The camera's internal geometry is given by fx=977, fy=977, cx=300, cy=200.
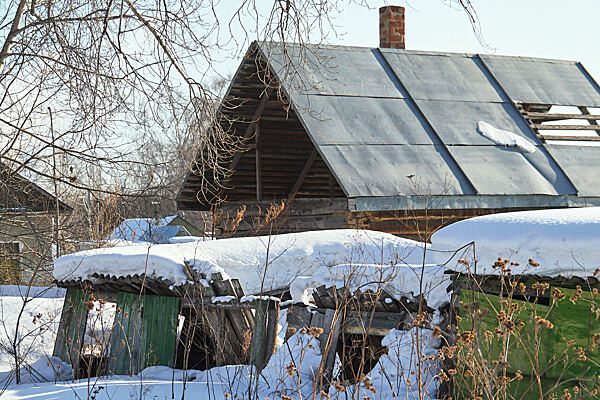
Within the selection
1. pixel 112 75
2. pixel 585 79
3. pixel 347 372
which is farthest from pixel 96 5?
pixel 585 79

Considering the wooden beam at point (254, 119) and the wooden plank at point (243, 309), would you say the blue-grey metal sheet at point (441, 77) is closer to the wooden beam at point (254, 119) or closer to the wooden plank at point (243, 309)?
the wooden beam at point (254, 119)

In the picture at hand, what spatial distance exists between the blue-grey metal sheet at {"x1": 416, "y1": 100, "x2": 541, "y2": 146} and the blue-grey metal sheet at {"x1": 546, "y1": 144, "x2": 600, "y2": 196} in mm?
405

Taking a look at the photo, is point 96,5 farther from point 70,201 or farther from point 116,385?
point 70,201

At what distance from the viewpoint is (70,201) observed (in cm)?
2950

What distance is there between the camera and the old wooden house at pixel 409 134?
1307 centimetres

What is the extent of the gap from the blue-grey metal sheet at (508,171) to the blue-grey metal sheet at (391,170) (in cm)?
35

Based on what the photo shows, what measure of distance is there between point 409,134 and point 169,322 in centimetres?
516

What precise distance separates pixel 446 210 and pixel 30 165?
5.79 m

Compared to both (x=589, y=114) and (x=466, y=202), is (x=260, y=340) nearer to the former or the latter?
(x=466, y=202)

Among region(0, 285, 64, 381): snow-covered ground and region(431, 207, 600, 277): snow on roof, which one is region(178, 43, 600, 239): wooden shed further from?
region(431, 207, 600, 277): snow on roof

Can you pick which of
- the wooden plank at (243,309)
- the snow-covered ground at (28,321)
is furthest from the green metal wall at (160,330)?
the snow-covered ground at (28,321)

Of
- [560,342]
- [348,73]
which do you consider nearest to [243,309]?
[560,342]

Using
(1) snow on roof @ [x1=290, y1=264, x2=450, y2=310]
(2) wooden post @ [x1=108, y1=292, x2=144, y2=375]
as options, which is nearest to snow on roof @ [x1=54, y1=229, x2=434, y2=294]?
(2) wooden post @ [x1=108, y1=292, x2=144, y2=375]

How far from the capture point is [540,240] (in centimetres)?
639
